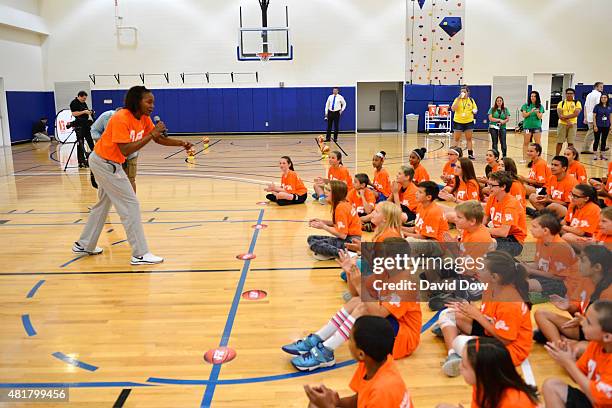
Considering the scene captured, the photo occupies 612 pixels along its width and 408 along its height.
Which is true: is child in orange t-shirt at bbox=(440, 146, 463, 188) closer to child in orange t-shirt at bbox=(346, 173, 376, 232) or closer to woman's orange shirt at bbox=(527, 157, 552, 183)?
woman's orange shirt at bbox=(527, 157, 552, 183)

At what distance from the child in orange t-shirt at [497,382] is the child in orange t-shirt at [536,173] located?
691 centimetres

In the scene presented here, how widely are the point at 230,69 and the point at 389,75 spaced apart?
701cm

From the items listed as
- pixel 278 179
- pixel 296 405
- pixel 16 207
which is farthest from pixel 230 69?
pixel 296 405

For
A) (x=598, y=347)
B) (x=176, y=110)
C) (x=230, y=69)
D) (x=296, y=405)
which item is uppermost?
(x=230, y=69)

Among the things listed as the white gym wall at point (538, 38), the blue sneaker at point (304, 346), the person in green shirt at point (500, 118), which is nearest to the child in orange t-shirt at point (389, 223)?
the blue sneaker at point (304, 346)

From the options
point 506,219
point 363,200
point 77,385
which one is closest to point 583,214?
point 506,219

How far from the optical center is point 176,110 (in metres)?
24.0

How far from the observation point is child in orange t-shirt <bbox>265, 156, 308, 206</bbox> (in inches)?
365

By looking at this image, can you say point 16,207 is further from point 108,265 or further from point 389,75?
point 389,75

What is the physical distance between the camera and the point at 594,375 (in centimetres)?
290

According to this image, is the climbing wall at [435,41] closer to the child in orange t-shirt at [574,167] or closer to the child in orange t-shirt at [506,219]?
the child in orange t-shirt at [574,167]

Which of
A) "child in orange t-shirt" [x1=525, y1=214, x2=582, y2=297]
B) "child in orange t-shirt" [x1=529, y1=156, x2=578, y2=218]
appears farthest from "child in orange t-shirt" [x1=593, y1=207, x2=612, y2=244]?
"child in orange t-shirt" [x1=529, y1=156, x2=578, y2=218]

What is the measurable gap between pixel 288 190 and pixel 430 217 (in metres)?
4.09

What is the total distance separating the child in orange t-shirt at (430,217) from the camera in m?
5.65
